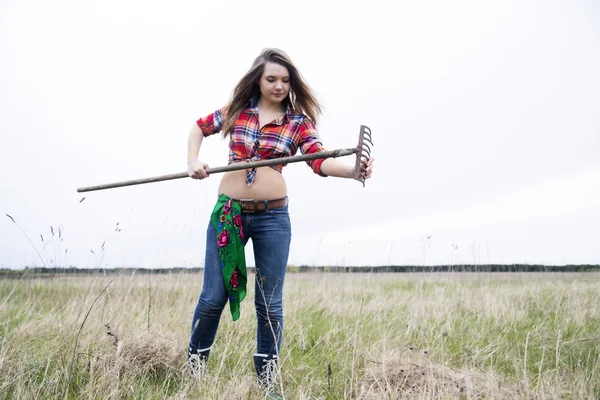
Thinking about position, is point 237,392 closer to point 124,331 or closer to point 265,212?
point 265,212

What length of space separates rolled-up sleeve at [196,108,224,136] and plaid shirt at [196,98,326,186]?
0.13 meters

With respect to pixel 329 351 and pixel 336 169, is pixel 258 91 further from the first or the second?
pixel 329 351

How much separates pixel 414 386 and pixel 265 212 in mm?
1378

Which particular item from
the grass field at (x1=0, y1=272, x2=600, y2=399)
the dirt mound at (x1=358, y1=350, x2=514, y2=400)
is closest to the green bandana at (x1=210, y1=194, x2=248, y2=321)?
the grass field at (x1=0, y1=272, x2=600, y2=399)

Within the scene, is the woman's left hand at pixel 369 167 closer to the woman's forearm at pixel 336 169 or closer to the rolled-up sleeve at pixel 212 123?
the woman's forearm at pixel 336 169

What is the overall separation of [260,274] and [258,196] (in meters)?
0.49

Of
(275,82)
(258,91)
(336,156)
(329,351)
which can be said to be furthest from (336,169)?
(329,351)

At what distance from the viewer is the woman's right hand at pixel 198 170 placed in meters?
3.02

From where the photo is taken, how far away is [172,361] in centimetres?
325

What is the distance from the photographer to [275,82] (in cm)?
302

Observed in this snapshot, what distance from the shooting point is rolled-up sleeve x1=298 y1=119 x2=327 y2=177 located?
3.03 m

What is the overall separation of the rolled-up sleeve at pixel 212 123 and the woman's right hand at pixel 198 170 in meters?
0.25

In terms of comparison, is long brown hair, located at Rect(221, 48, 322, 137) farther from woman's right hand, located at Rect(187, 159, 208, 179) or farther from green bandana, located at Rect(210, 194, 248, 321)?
green bandana, located at Rect(210, 194, 248, 321)

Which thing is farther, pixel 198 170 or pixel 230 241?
pixel 198 170
